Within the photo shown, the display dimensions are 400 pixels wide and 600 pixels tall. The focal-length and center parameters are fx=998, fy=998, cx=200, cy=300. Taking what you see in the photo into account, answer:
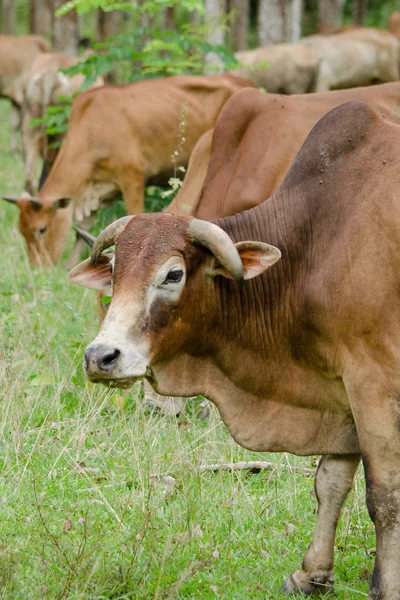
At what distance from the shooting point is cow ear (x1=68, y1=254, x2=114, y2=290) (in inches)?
172

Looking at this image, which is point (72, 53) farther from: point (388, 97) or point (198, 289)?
point (198, 289)

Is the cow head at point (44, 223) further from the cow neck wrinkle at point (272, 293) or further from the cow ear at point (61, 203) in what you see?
the cow neck wrinkle at point (272, 293)

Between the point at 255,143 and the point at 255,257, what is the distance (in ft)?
9.60

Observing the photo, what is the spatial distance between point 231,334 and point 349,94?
363 centimetres

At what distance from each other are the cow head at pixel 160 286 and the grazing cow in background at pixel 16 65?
15.2m

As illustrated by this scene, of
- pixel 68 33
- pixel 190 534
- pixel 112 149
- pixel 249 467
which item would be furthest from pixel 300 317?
pixel 68 33

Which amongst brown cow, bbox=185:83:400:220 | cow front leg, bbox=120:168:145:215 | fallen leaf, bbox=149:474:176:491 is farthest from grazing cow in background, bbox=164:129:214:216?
fallen leaf, bbox=149:474:176:491

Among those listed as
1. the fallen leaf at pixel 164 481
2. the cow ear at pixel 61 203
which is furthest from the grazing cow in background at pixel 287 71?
the fallen leaf at pixel 164 481

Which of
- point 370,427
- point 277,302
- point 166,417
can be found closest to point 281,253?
point 277,302

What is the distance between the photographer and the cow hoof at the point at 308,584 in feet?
13.7

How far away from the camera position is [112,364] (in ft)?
12.0

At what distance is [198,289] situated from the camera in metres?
4.08

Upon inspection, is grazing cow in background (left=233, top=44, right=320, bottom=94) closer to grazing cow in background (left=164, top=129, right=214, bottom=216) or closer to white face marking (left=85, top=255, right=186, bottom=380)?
grazing cow in background (left=164, top=129, right=214, bottom=216)

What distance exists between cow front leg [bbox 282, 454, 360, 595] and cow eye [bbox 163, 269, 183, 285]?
107 centimetres
